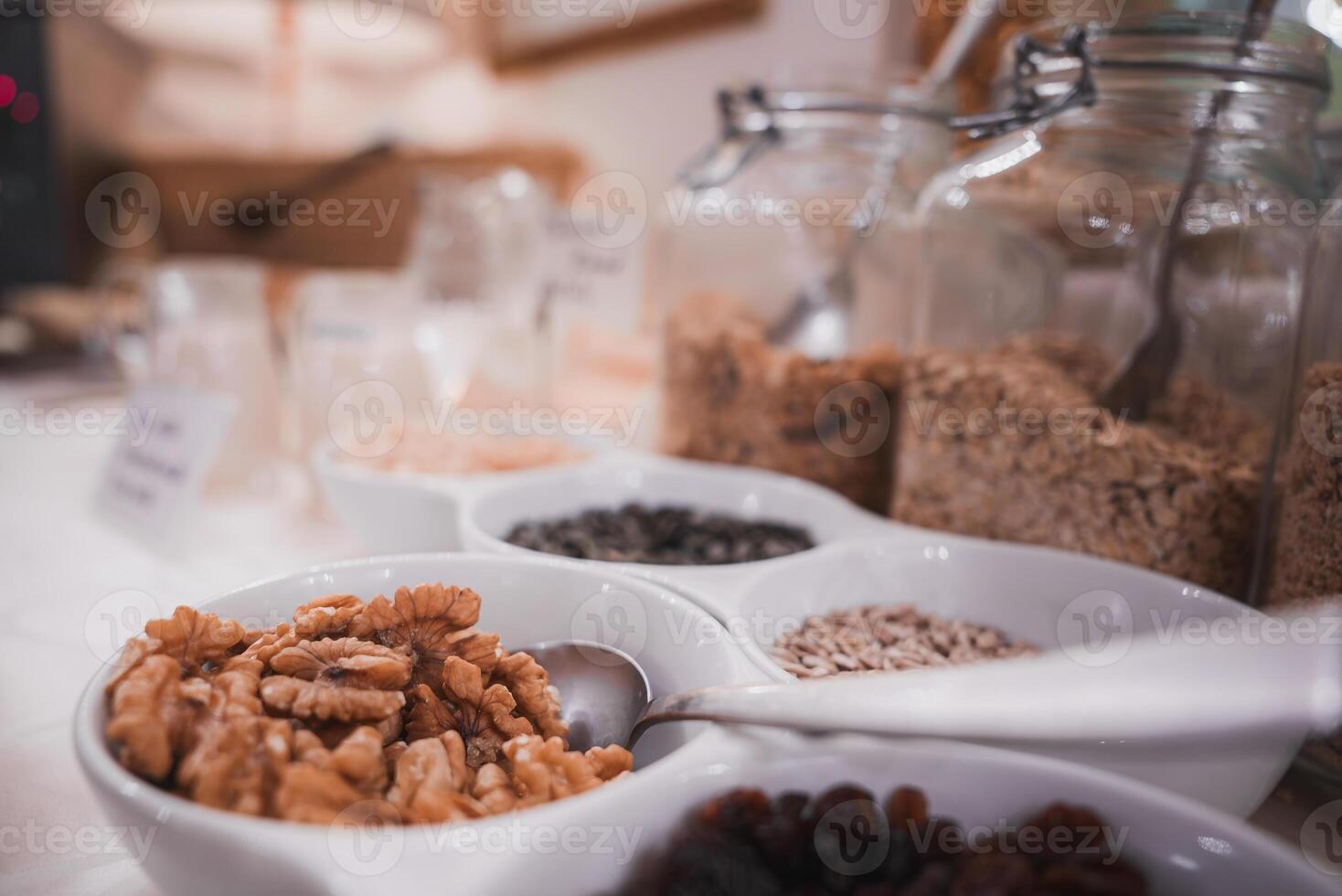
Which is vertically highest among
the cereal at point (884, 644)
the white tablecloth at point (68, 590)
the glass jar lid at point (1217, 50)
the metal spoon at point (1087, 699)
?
the glass jar lid at point (1217, 50)

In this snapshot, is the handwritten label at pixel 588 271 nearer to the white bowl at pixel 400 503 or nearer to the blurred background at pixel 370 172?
the blurred background at pixel 370 172

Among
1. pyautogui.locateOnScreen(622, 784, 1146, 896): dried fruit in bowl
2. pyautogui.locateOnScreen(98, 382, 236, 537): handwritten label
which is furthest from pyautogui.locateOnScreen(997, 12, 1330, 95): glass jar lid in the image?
pyautogui.locateOnScreen(98, 382, 236, 537): handwritten label

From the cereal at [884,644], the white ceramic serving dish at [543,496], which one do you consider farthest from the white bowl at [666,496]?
the cereal at [884,644]

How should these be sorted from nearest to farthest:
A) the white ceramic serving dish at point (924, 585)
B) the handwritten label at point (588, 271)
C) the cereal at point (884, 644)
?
1. the white ceramic serving dish at point (924, 585)
2. the cereal at point (884, 644)
3. the handwritten label at point (588, 271)

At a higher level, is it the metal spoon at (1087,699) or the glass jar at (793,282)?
the glass jar at (793,282)

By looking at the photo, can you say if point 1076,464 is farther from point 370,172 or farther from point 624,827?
point 370,172

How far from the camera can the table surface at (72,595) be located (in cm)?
48

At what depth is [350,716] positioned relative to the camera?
0.42 metres

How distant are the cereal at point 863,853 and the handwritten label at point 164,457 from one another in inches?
29.8

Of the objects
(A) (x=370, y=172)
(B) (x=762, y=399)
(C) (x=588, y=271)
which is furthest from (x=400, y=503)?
(A) (x=370, y=172)

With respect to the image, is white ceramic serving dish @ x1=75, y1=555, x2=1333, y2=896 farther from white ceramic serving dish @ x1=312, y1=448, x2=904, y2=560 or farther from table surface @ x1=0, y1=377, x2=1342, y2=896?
white ceramic serving dish @ x1=312, y1=448, x2=904, y2=560

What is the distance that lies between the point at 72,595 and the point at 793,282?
2.58 feet

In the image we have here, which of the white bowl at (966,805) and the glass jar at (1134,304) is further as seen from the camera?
the glass jar at (1134,304)

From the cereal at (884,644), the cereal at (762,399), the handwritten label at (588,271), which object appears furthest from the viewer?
the handwritten label at (588,271)
